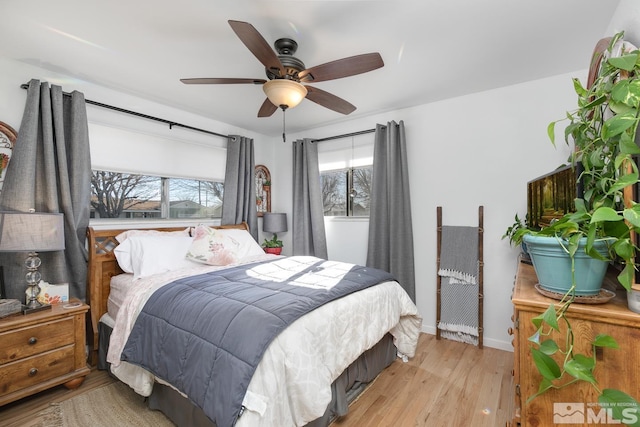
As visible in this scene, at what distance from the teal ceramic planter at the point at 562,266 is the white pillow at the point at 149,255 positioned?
2686mm

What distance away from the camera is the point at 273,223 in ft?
13.5

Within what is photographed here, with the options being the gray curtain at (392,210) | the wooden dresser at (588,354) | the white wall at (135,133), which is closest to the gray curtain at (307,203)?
the gray curtain at (392,210)

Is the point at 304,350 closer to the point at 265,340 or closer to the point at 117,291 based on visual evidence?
the point at 265,340

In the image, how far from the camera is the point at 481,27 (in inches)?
75.6

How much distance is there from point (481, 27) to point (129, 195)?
3.52 metres

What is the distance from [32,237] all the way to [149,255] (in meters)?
0.77

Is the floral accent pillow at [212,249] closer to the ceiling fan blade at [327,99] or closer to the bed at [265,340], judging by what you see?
the bed at [265,340]

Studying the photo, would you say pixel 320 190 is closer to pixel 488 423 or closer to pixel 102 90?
pixel 102 90

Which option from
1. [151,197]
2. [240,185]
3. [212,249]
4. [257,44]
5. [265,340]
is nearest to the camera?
[265,340]

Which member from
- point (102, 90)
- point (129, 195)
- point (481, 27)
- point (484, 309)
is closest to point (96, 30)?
point (102, 90)

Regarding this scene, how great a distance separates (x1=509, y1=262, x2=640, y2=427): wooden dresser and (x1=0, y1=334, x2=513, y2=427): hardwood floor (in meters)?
1.12

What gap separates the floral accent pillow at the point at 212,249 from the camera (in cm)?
275

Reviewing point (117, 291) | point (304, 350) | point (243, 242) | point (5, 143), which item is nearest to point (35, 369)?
point (117, 291)

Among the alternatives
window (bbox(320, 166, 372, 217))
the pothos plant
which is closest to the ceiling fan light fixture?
the pothos plant
